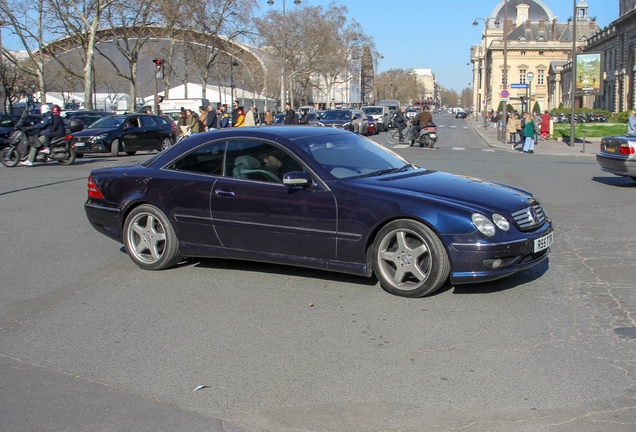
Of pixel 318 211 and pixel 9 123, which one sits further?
pixel 9 123

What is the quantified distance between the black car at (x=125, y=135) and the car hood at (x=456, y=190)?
61.1 ft

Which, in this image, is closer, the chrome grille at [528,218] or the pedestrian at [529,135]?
the chrome grille at [528,218]

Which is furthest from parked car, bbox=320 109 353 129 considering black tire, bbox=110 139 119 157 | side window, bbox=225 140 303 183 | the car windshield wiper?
side window, bbox=225 140 303 183

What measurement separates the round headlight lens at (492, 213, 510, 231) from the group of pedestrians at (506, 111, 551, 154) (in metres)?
23.9

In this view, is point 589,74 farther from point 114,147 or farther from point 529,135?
point 114,147

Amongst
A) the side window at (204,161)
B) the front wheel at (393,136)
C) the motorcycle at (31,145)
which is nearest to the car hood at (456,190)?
the side window at (204,161)

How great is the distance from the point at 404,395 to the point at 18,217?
885 centimetres

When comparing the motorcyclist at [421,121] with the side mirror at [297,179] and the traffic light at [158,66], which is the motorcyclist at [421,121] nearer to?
the traffic light at [158,66]

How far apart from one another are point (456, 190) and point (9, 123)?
28686mm

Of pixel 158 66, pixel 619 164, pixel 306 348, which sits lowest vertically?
pixel 306 348

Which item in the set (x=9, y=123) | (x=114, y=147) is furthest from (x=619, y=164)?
(x=9, y=123)

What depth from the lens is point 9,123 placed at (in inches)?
1212

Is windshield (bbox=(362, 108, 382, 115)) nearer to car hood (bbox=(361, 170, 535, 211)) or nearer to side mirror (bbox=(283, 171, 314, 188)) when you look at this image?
car hood (bbox=(361, 170, 535, 211))

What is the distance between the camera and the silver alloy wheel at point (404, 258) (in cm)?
612
